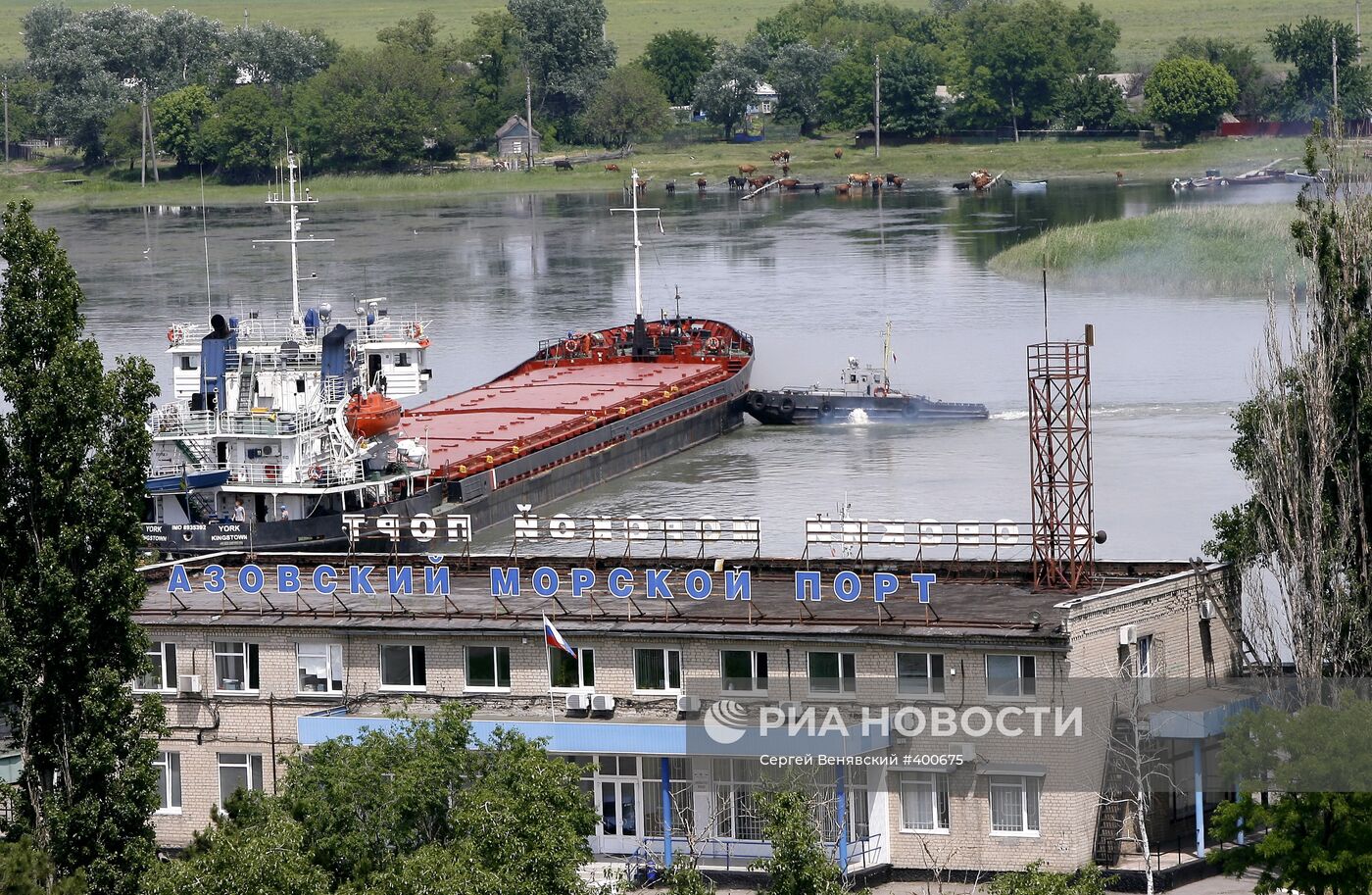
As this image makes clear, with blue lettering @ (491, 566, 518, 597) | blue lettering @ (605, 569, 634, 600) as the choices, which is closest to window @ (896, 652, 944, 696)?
blue lettering @ (605, 569, 634, 600)

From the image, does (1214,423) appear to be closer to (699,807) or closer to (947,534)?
(947,534)

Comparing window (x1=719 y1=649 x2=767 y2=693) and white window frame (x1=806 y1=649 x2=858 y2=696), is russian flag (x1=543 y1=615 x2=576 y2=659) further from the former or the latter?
white window frame (x1=806 y1=649 x2=858 y2=696)

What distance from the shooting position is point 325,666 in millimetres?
42188

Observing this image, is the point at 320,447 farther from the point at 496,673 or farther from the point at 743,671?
the point at 743,671

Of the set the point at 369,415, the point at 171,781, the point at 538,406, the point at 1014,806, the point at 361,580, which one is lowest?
the point at 1014,806

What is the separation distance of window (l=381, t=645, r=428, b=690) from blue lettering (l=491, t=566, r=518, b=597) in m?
1.85

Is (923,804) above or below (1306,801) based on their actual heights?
below

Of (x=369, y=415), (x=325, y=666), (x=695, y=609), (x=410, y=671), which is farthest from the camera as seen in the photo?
(x=369, y=415)

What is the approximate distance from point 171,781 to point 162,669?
2032 millimetres

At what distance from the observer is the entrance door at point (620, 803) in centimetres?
3997

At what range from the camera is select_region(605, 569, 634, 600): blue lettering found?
139ft

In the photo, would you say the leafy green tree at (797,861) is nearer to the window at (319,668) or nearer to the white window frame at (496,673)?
the white window frame at (496,673)

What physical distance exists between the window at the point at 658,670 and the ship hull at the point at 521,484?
15766 mm

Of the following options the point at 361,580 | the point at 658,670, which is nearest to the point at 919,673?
the point at 658,670
